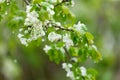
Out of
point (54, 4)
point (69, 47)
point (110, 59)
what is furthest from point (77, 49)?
point (110, 59)

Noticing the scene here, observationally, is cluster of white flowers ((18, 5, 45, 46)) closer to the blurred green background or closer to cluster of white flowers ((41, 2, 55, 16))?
cluster of white flowers ((41, 2, 55, 16))

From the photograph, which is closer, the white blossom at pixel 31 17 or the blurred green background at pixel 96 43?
the white blossom at pixel 31 17

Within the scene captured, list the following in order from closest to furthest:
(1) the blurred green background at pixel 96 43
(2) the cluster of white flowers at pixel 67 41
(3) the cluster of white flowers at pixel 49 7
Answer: (3) the cluster of white flowers at pixel 49 7 < (2) the cluster of white flowers at pixel 67 41 < (1) the blurred green background at pixel 96 43

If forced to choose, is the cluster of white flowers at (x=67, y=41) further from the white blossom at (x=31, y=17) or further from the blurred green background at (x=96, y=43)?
the blurred green background at (x=96, y=43)

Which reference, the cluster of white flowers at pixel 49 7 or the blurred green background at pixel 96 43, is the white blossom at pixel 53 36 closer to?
the cluster of white flowers at pixel 49 7

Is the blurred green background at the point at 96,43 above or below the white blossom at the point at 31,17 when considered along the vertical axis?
above

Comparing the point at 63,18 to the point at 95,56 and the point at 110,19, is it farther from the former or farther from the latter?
the point at 110,19

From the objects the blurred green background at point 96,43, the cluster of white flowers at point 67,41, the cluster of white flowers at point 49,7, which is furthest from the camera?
the blurred green background at point 96,43

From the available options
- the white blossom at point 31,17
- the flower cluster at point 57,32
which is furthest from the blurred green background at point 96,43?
the white blossom at point 31,17

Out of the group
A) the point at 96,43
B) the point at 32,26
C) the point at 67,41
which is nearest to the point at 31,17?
the point at 32,26
